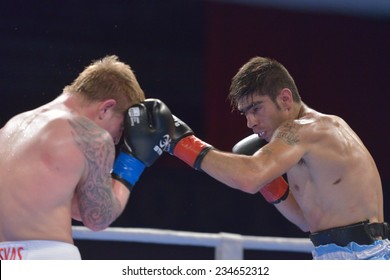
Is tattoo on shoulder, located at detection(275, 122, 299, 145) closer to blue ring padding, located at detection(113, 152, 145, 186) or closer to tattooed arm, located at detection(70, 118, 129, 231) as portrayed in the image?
blue ring padding, located at detection(113, 152, 145, 186)

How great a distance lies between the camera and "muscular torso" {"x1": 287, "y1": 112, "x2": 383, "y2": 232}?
283cm

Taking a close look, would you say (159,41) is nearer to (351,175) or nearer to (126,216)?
(126,216)

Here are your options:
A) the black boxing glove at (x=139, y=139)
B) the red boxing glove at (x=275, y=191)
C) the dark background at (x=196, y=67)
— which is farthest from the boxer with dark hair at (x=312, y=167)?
the dark background at (x=196, y=67)

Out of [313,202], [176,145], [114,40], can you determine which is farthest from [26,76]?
[313,202]

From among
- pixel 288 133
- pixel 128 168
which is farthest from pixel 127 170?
pixel 288 133

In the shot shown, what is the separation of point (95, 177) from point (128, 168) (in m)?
0.24

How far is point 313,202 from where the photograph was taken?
2.87 metres

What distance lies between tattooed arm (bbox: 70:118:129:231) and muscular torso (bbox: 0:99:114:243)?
24mm

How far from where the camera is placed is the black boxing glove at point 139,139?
8.31ft

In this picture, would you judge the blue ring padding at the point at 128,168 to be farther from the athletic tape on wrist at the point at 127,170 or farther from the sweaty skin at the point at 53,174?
the sweaty skin at the point at 53,174

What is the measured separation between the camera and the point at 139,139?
2574 mm

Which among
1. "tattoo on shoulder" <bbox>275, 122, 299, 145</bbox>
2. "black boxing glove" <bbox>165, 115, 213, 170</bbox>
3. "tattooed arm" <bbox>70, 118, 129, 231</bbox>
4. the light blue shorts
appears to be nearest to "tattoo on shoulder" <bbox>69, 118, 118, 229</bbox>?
"tattooed arm" <bbox>70, 118, 129, 231</bbox>

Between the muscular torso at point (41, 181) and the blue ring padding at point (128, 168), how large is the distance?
0.77 ft

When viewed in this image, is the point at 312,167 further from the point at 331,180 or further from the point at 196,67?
the point at 196,67
